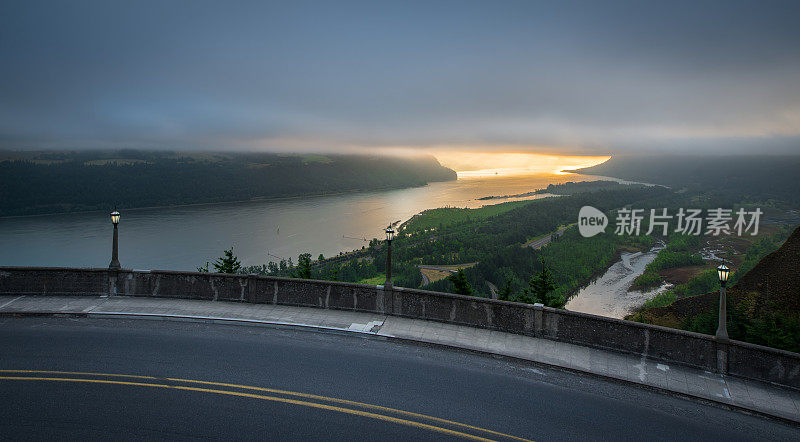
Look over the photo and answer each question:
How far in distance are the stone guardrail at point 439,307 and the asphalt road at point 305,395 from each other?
5.87 feet

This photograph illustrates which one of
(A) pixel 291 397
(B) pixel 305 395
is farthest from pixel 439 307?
(A) pixel 291 397

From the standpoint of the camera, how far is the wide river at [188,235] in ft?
278

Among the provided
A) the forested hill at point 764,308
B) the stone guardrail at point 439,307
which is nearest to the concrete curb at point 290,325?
the stone guardrail at point 439,307

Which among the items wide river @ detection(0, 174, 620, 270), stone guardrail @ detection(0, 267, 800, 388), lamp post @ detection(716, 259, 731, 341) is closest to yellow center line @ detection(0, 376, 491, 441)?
stone guardrail @ detection(0, 267, 800, 388)

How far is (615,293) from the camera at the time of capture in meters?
75.2

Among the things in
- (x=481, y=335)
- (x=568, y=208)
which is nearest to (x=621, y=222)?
(x=568, y=208)

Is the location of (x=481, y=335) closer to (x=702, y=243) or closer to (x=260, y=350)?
(x=260, y=350)

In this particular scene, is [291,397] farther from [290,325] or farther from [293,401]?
[290,325]

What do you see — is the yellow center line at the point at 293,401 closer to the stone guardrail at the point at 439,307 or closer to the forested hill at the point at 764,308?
the stone guardrail at the point at 439,307

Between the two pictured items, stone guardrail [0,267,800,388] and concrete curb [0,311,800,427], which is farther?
stone guardrail [0,267,800,388]

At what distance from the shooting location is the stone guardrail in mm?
11344

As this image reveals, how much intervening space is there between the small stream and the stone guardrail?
54.1 m

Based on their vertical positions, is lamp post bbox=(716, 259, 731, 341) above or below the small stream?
above

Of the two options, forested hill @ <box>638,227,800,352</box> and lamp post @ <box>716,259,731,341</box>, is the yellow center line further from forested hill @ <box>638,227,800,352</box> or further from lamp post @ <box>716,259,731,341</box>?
forested hill @ <box>638,227,800,352</box>
